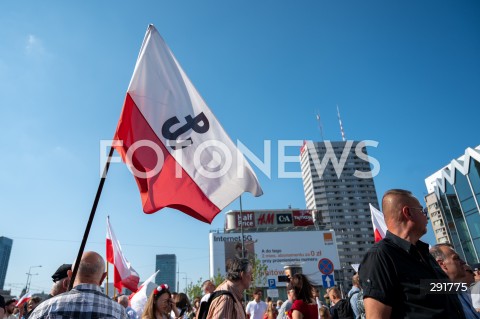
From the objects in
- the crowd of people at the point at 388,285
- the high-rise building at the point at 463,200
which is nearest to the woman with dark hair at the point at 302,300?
the crowd of people at the point at 388,285

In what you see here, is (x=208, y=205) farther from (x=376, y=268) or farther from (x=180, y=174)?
(x=376, y=268)

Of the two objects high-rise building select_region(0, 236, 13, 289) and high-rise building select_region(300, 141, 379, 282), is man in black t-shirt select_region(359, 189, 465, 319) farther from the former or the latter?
high-rise building select_region(0, 236, 13, 289)

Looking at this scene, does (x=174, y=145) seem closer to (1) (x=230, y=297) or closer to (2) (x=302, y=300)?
(1) (x=230, y=297)

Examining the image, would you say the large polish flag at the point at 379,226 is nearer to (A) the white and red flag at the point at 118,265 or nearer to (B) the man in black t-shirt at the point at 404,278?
(A) the white and red flag at the point at 118,265

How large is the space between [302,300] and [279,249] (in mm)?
68550

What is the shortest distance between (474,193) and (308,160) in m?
144

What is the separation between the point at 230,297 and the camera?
3199mm

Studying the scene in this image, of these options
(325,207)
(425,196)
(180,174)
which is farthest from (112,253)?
(325,207)

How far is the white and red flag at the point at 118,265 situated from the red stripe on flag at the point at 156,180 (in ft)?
22.2

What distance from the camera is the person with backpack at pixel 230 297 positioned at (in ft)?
10.2

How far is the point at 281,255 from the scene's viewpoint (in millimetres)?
70062

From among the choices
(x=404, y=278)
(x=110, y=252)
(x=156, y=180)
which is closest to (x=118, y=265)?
(x=110, y=252)

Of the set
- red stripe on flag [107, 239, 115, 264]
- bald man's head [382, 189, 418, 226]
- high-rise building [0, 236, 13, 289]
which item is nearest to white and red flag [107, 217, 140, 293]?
red stripe on flag [107, 239, 115, 264]

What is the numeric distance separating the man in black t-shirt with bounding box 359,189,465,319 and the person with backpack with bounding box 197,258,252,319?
126cm
